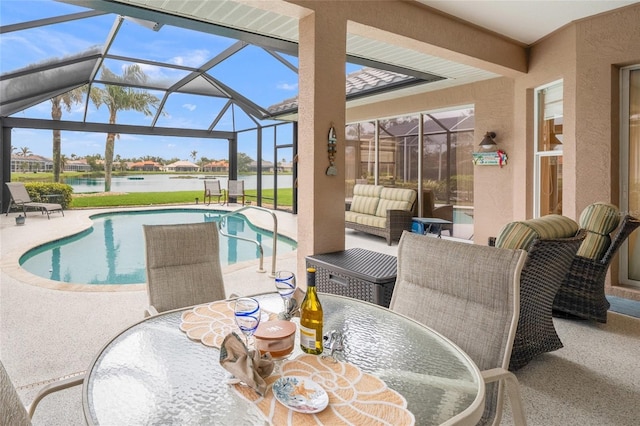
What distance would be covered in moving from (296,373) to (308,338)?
15 centimetres

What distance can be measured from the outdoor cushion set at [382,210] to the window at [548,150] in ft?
7.44

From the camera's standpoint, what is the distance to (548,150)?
18.4ft

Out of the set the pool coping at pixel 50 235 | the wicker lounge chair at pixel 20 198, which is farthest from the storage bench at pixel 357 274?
the wicker lounge chair at pixel 20 198

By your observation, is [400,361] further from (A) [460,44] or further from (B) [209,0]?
(A) [460,44]

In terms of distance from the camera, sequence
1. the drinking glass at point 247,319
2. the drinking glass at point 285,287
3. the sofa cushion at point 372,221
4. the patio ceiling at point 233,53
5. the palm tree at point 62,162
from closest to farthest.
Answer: the drinking glass at point 247,319 → the drinking glass at point 285,287 → the patio ceiling at point 233,53 → the sofa cushion at point 372,221 → the palm tree at point 62,162

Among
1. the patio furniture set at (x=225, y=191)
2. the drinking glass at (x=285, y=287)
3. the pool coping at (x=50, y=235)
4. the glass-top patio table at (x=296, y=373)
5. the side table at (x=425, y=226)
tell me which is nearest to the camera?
the glass-top patio table at (x=296, y=373)

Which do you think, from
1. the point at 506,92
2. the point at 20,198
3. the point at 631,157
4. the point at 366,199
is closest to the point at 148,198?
the point at 20,198

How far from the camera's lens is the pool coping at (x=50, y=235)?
14.5 feet

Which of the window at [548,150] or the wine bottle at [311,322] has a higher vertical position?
the window at [548,150]

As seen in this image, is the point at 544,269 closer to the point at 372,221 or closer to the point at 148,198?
the point at 372,221

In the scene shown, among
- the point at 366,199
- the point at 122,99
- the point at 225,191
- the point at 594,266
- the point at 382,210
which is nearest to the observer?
the point at 594,266

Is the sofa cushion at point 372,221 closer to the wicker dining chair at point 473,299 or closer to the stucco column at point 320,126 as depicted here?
the stucco column at point 320,126

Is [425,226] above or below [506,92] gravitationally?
below

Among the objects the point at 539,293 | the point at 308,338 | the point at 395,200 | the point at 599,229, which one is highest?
the point at 395,200
